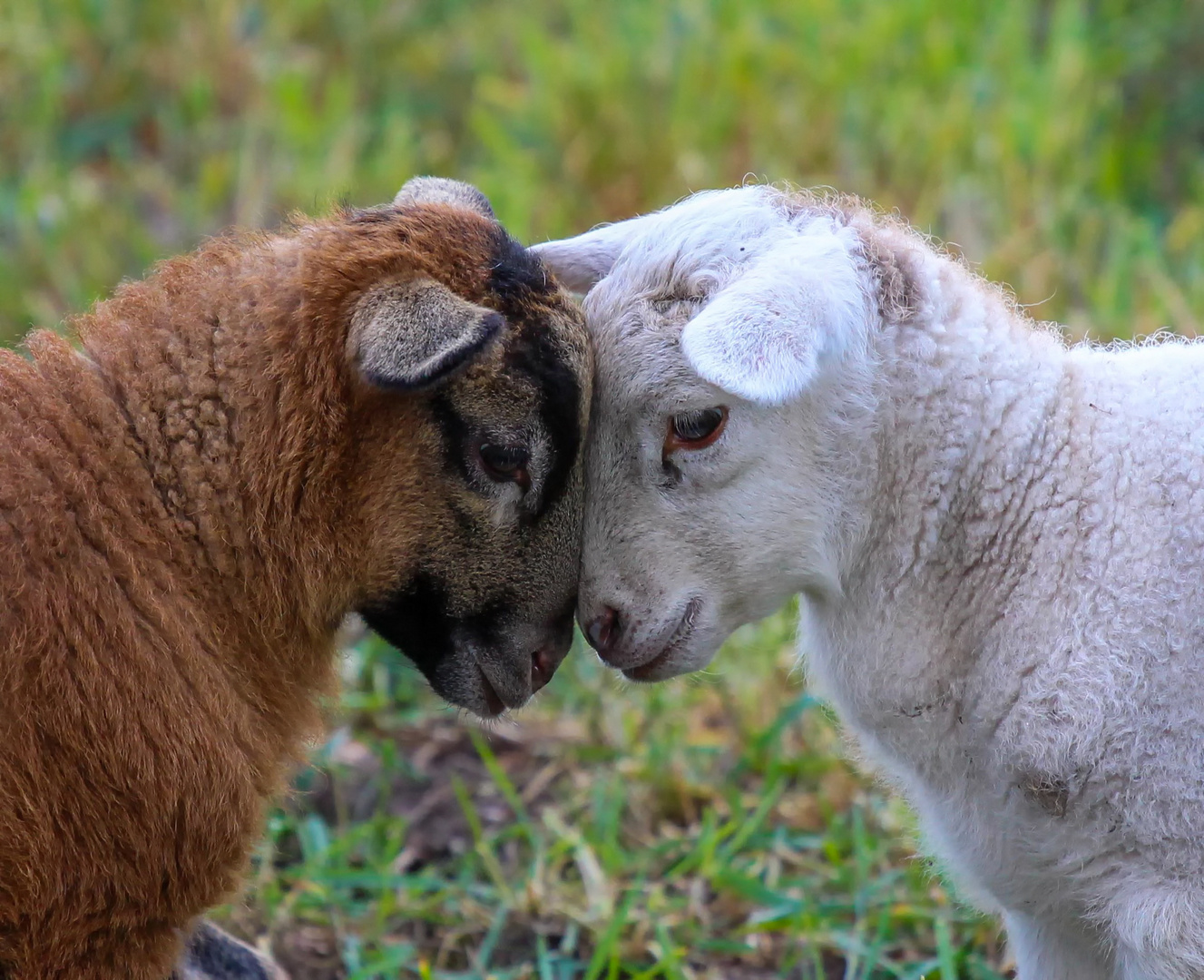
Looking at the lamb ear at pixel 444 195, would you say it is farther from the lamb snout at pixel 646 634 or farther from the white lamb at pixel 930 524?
the lamb snout at pixel 646 634

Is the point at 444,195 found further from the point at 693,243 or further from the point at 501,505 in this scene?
the point at 501,505

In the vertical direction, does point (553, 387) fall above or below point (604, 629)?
above

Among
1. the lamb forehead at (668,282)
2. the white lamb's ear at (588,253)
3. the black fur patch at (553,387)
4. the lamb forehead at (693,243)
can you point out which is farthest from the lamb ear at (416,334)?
the white lamb's ear at (588,253)

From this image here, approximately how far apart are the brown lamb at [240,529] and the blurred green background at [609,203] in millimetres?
1211

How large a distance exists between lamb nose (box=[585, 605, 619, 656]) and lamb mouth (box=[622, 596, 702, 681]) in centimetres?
10

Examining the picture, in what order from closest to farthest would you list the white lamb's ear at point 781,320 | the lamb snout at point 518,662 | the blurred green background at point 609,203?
the white lamb's ear at point 781,320
the lamb snout at point 518,662
the blurred green background at point 609,203

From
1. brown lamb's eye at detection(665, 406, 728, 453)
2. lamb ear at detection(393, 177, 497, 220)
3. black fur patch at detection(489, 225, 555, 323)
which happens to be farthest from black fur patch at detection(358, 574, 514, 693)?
lamb ear at detection(393, 177, 497, 220)

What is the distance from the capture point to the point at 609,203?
821 centimetres

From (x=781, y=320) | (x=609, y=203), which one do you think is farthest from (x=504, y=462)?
(x=609, y=203)

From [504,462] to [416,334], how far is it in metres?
0.44

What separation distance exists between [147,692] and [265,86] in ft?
20.3

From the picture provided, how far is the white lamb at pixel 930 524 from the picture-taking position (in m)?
3.57

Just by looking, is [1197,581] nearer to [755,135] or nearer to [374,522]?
[374,522]

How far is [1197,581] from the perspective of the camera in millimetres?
3551
